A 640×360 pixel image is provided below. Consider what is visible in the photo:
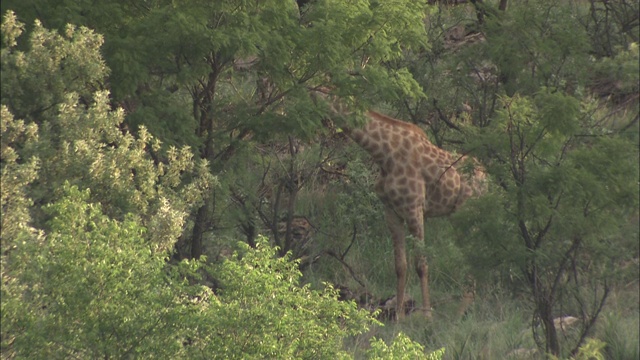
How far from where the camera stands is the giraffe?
547 inches

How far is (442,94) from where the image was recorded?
53.2ft

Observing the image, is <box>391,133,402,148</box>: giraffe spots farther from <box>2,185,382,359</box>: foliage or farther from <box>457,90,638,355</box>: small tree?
<box>2,185,382,359</box>: foliage

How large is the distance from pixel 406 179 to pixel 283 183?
2.06 metres

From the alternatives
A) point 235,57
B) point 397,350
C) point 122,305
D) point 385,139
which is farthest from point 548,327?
point 122,305

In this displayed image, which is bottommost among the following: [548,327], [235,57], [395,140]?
[548,327]

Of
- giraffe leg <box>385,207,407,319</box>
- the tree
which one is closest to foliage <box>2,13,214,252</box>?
the tree

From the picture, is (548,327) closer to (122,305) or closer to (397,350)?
(397,350)

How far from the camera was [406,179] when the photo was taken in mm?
13984

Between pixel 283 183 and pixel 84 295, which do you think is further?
pixel 283 183

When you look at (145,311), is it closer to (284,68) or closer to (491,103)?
(284,68)

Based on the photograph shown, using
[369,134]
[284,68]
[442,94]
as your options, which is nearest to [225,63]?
[284,68]

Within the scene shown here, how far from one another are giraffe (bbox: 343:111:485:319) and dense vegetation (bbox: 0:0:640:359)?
712 mm

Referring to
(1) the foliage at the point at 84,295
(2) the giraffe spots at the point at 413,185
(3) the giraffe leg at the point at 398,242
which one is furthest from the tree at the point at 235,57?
(1) the foliage at the point at 84,295

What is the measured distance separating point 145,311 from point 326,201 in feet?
31.0
